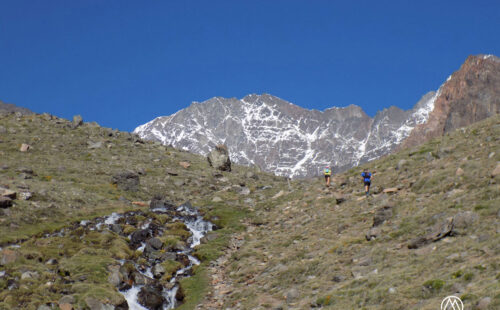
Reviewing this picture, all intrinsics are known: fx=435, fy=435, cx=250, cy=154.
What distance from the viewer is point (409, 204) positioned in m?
27.6

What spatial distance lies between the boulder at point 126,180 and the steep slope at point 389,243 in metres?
17.8

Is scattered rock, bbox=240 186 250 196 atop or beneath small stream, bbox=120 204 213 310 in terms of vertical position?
atop

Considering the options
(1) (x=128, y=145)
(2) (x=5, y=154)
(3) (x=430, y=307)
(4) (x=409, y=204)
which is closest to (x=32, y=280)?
(3) (x=430, y=307)

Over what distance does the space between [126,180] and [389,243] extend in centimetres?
3516

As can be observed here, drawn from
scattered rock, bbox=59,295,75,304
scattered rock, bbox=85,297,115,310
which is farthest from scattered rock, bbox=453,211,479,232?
scattered rock, bbox=59,295,75,304

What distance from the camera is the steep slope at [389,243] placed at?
16750mm

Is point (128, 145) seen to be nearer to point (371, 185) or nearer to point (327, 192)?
point (327, 192)

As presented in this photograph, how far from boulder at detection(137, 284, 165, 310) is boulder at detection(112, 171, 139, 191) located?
24697 millimetres

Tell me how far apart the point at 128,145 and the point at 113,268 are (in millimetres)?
42582

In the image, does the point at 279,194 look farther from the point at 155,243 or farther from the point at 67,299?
the point at 67,299

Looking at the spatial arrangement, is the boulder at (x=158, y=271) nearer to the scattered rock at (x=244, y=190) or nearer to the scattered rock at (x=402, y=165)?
the scattered rock at (x=402, y=165)

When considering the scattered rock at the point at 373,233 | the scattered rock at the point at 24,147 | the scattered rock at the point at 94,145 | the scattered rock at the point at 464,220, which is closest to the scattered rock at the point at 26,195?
the scattered rock at the point at 24,147

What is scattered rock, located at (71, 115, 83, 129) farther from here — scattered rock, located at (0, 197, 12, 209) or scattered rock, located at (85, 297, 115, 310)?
scattered rock, located at (85, 297, 115, 310)

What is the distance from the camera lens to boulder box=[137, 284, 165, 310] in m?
25.5
